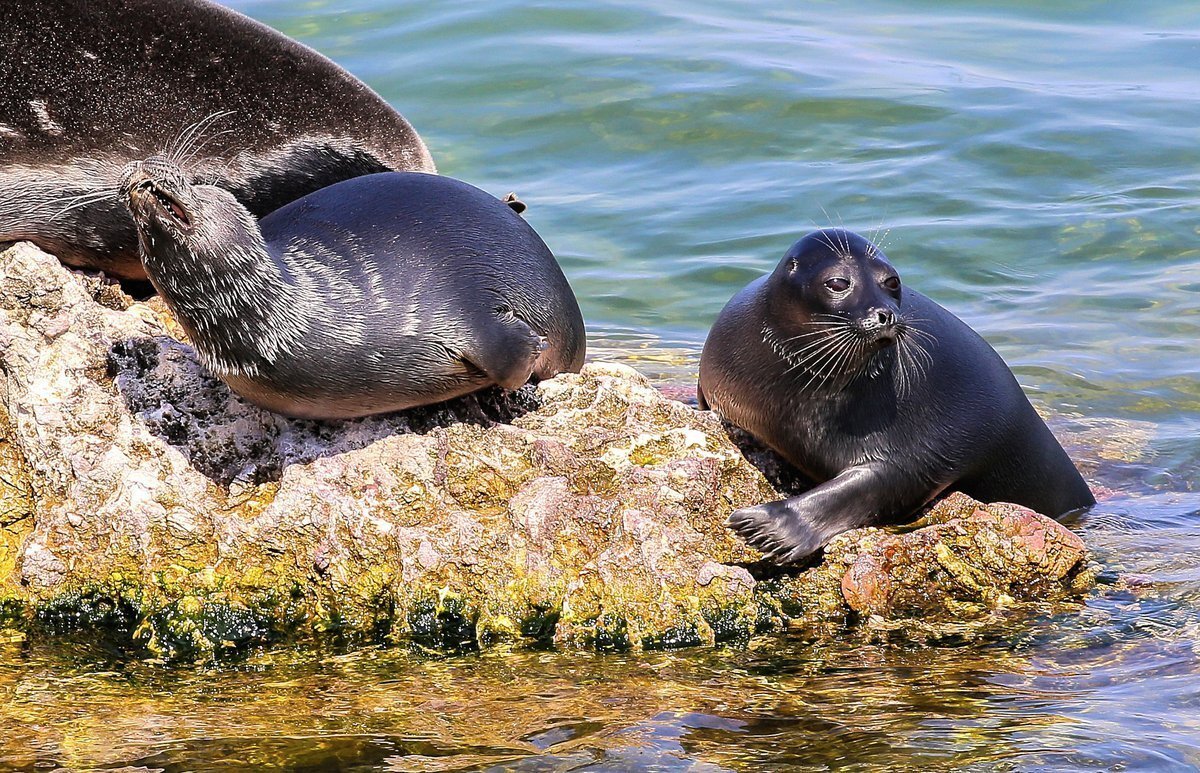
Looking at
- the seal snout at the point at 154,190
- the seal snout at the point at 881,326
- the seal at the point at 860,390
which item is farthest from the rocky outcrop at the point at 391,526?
the seal snout at the point at 154,190

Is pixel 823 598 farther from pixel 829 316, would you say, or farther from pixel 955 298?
pixel 955 298

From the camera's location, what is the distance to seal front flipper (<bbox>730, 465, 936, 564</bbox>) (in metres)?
4.72

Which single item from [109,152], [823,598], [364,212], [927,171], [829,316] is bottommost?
[823,598]

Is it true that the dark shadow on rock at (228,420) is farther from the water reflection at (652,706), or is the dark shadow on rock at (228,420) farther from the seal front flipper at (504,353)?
the water reflection at (652,706)

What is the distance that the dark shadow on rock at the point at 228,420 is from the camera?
4789mm

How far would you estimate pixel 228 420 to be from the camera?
4895 millimetres

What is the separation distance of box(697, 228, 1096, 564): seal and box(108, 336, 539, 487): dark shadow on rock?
1018mm

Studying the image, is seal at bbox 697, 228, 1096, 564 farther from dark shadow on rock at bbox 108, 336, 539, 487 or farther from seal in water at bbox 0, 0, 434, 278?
seal in water at bbox 0, 0, 434, 278

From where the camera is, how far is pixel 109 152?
5.96m

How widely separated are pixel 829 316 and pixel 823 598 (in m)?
1.08

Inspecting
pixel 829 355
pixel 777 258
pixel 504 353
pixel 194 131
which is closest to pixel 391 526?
pixel 504 353

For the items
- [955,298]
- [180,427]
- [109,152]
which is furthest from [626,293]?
[180,427]

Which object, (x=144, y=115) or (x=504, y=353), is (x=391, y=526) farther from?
(x=144, y=115)

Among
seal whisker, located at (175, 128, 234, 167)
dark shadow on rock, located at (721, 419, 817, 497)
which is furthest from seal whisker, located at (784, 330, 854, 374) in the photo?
seal whisker, located at (175, 128, 234, 167)
